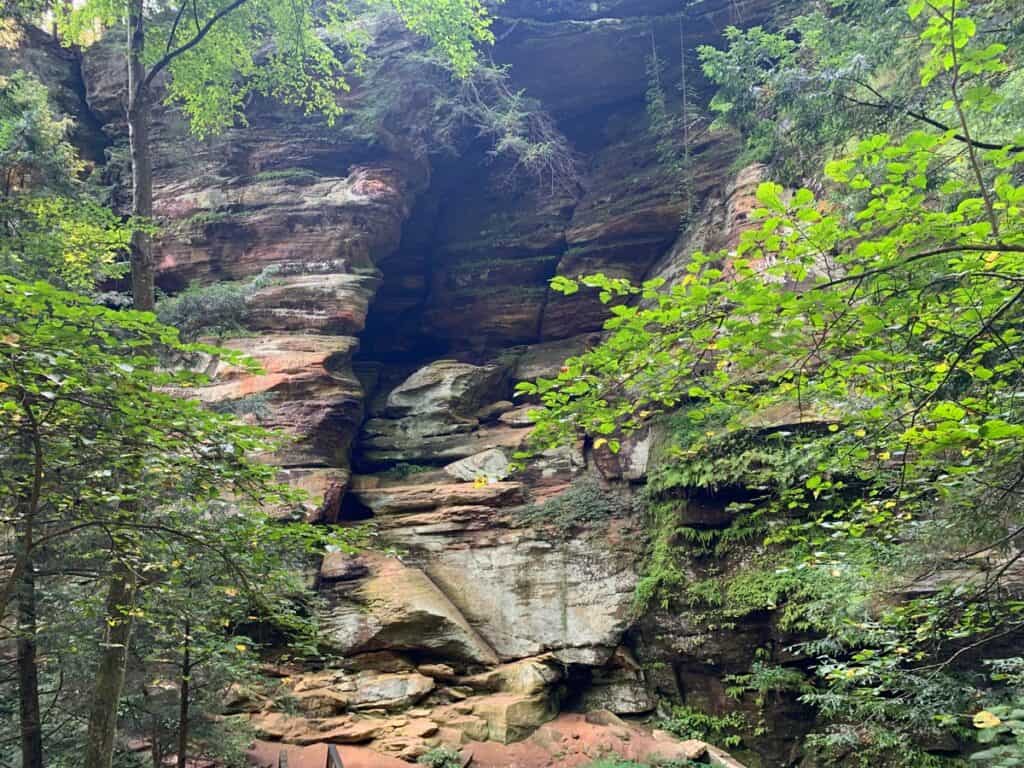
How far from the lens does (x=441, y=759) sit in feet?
28.2

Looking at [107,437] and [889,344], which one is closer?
[889,344]

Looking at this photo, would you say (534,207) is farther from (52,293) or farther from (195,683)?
(52,293)

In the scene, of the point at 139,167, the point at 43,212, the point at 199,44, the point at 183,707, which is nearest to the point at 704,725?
the point at 183,707

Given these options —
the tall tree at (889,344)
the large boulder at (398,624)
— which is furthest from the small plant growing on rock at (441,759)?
the tall tree at (889,344)

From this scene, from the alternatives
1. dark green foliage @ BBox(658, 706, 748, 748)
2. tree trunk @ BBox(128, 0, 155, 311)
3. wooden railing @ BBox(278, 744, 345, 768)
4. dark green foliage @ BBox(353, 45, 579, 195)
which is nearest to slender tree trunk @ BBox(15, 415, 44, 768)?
wooden railing @ BBox(278, 744, 345, 768)

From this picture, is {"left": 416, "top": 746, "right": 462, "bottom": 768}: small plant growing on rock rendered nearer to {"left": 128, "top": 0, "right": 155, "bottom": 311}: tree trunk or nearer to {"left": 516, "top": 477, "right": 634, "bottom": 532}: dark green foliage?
{"left": 516, "top": 477, "right": 634, "bottom": 532}: dark green foliage

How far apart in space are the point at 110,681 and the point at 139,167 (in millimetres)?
5559

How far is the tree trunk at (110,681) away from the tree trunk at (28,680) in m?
1.22

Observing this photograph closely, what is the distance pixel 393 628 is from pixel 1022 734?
9346 mm

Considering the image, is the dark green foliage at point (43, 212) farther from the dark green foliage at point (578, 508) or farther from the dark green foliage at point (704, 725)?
the dark green foliage at point (704, 725)

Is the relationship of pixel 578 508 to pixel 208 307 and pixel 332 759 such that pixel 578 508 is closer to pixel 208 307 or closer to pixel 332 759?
pixel 332 759

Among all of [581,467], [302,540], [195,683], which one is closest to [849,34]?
[581,467]

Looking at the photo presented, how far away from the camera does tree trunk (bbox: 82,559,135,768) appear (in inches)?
194

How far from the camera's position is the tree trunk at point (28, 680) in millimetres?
5828
